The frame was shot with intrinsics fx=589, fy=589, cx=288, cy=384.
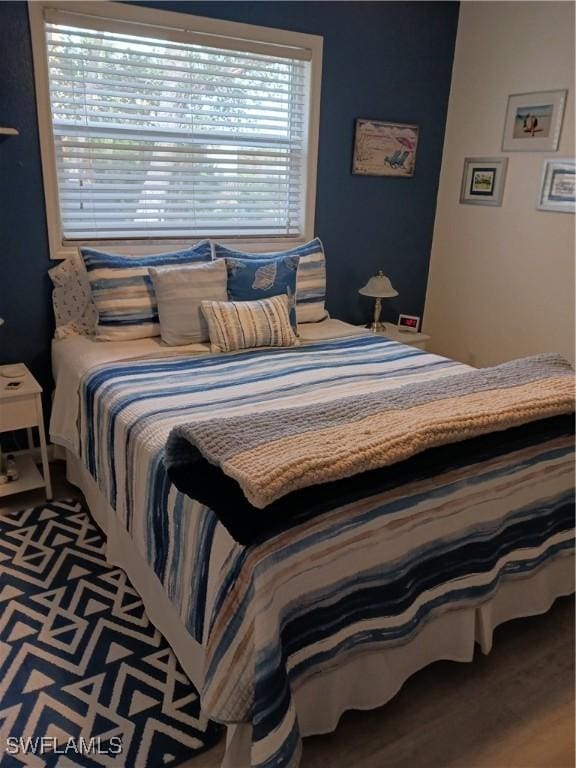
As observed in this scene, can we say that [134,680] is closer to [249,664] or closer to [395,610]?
[249,664]

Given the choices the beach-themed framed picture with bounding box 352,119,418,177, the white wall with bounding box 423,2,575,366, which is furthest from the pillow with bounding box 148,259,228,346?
the white wall with bounding box 423,2,575,366

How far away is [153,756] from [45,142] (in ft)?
7.94

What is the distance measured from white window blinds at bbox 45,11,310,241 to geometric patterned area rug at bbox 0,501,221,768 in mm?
1580

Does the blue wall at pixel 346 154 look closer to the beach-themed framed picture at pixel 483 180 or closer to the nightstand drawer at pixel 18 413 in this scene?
the beach-themed framed picture at pixel 483 180

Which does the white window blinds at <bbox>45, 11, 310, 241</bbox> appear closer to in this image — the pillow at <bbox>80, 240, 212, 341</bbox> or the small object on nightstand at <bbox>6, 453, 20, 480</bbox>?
the pillow at <bbox>80, 240, 212, 341</bbox>

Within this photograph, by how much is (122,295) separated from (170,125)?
946mm

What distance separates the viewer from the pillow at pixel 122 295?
2625mm

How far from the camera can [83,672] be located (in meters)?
1.76

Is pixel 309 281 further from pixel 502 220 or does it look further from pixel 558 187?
pixel 558 187

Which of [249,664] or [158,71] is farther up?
[158,71]

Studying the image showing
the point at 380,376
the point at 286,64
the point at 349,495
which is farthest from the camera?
the point at 286,64

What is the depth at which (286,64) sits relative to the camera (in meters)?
3.15

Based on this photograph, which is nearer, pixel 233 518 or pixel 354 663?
pixel 233 518

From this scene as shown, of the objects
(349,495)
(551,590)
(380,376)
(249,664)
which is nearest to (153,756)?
(249,664)
